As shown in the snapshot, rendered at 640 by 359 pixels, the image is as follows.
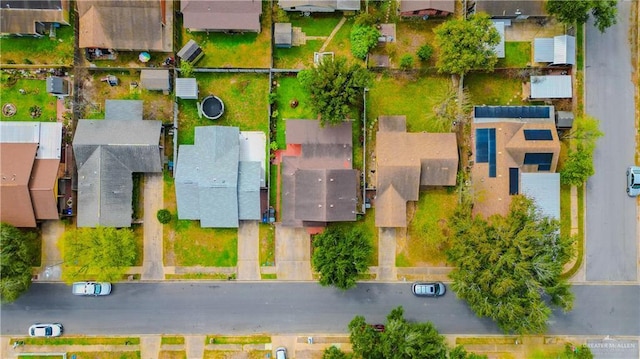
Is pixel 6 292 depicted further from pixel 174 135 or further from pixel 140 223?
pixel 174 135

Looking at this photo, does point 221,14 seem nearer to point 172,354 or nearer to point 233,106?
point 233,106

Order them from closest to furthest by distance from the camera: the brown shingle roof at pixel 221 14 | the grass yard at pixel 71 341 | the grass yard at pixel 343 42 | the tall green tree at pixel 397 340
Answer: the tall green tree at pixel 397 340 < the brown shingle roof at pixel 221 14 < the grass yard at pixel 71 341 < the grass yard at pixel 343 42

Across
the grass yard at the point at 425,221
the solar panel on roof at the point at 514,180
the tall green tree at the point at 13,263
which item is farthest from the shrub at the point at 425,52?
the tall green tree at the point at 13,263

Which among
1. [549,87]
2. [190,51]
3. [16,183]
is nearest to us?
[16,183]

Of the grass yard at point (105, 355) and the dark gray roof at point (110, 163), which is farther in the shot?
the grass yard at point (105, 355)

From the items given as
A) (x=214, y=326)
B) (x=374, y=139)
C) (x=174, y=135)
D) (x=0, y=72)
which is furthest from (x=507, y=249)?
(x=0, y=72)

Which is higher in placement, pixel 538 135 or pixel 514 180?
pixel 538 135

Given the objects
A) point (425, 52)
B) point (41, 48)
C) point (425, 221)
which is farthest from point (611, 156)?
point (41, 48)

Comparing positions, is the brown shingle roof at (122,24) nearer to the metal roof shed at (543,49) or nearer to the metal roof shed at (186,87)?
the metal roof shed at (186,87)
